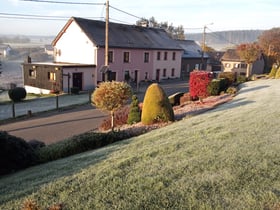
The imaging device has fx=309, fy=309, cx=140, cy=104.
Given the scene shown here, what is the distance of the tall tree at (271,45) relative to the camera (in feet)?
243

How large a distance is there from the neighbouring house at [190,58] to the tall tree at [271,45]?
1763 centimetres

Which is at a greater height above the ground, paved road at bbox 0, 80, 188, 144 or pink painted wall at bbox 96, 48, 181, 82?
pink painted wall at bbox 96, 48, 181, 82

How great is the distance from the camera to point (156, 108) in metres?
15.3

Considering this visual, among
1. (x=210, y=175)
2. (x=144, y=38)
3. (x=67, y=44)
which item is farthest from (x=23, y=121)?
(x=144, y=38)

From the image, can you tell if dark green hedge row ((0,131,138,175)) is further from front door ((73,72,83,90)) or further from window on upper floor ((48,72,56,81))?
front door ((73,72,83,90))

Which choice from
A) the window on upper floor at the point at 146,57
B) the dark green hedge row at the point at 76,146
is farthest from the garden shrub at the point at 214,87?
the window on upper floor at the point at 146,57

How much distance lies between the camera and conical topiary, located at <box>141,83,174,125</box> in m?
15.2

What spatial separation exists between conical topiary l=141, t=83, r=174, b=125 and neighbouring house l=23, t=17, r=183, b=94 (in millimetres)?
16735

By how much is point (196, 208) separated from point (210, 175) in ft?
4.27

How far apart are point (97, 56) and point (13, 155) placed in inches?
1202

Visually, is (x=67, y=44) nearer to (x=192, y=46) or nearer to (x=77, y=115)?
(x=77, y=115)

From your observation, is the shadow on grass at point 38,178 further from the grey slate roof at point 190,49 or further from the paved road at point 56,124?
the grey slate roof at point 190,49

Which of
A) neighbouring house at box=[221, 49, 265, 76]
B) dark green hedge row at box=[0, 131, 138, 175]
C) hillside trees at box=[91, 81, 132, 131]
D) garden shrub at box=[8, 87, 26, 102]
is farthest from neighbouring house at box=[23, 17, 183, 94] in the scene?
neighbouring house at box=[221, 49, 265, 76]

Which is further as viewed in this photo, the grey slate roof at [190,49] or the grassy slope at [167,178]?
the grey slate roof at [190,49]
